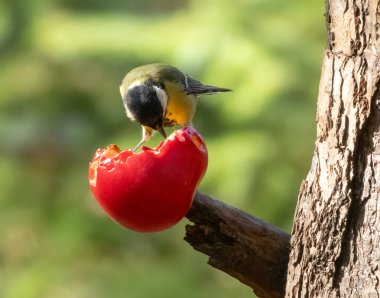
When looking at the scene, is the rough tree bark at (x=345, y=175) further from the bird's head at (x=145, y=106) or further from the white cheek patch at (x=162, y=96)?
the white cheek patch at (x=162, y=96)

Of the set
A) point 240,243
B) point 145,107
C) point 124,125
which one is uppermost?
point 145,107

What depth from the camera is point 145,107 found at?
13.0 feet

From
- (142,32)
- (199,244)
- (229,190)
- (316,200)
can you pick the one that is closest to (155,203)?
(199,244)

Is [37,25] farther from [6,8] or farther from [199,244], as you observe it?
A: [199,244]

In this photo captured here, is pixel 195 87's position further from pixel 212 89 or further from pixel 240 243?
pixel 240 243

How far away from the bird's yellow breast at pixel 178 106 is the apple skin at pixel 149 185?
213 cm

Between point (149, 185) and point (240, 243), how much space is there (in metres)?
0.34

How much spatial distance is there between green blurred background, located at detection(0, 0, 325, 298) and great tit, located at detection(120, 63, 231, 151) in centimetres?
17

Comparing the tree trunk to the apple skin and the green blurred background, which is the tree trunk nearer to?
the apple skin

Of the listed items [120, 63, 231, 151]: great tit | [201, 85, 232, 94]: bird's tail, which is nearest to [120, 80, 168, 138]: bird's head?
[120, 63, 231, 151]: great tit

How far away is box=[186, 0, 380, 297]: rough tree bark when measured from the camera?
2.22 m

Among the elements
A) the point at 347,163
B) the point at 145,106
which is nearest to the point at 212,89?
the point at 145,106

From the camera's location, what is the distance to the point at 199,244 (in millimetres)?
2418

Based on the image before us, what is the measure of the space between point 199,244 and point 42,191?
12.4 ft
